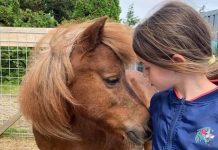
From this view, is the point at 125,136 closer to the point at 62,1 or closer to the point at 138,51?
the point at 138,51

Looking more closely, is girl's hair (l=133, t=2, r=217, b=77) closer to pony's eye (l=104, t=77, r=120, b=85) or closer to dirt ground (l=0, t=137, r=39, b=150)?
pony's eye (l=104, t=77, r=120, b=85)

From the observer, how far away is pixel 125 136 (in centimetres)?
186

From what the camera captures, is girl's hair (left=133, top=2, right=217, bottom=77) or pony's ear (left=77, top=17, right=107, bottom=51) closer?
girl's hair (left=133, top=2, right=217, bottom=77)

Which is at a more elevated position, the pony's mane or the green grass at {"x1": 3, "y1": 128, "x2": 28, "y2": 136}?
the pony's mane

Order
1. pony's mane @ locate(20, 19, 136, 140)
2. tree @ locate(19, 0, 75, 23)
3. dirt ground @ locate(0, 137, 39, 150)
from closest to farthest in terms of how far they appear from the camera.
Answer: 1. pony's mane @ locate(20, 19, 136, 140)
2. dirt ground @ locate(0, 137, 39, 150)
3. tree @ locate(19, 0, 75, 23)

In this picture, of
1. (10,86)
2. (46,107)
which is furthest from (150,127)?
(10,86)

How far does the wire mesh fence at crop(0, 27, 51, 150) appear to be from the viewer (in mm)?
4637

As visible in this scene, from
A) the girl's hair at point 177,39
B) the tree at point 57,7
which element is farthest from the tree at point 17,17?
the girl's hair at point 177,39

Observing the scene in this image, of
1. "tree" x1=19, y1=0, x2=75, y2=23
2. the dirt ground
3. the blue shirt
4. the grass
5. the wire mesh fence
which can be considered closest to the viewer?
the blue shirt

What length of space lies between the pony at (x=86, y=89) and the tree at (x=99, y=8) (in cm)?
835

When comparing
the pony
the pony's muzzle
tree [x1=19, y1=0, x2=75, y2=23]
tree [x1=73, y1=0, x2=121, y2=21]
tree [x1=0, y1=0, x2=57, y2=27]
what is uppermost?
the pony

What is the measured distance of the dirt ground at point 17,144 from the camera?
15.6 ft

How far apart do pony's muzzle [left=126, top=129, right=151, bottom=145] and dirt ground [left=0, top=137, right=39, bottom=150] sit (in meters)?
3.15

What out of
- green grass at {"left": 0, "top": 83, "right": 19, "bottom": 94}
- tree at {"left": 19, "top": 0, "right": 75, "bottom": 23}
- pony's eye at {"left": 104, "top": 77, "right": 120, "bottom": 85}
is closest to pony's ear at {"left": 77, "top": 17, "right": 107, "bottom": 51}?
pony's eye at {"left": 104, "top": 77, "right": 120, "bottom": 85}
